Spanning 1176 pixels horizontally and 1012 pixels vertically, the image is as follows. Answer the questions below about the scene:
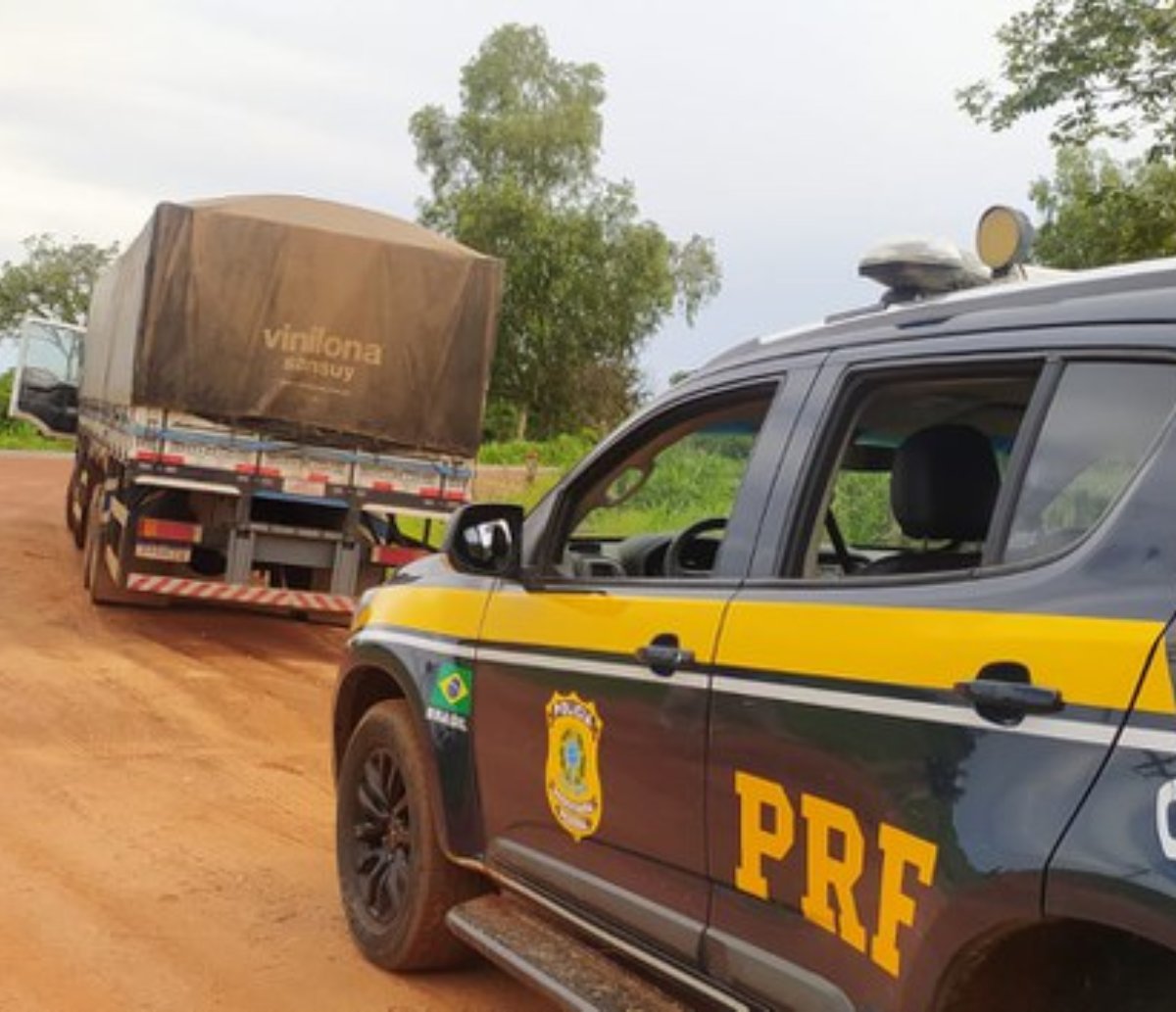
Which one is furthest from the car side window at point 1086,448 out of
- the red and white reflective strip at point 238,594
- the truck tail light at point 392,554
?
the truck tail light at point 392,554

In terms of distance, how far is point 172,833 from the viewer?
5457 millimetres

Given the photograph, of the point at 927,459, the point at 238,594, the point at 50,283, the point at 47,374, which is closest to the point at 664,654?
the point at 927,459

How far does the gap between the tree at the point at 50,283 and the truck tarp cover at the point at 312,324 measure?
67205 mm

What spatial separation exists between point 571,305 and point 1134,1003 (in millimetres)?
42610

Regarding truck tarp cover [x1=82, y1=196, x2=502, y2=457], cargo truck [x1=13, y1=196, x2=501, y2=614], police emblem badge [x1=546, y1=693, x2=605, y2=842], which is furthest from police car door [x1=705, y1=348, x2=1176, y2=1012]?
truck tarp cover [x1=82, y1=196, x2=502, y2=457]

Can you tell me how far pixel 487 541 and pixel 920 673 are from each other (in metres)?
1.67

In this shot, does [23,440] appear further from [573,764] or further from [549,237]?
[573,764]

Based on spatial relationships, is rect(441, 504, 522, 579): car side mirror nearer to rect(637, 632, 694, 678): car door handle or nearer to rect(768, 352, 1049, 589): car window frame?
rect(637, 632, 694, 678): car door handle

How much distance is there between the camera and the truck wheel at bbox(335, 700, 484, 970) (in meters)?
4.04

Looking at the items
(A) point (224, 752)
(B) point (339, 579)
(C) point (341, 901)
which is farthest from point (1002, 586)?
(B) point (339, 579)

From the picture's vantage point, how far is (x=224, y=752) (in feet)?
22.6

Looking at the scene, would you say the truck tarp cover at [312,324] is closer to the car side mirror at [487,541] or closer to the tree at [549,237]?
the car side mirror at [487,541]

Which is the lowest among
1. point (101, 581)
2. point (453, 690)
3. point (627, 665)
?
point (101, 581)

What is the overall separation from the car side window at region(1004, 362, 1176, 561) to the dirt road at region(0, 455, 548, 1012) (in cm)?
239
